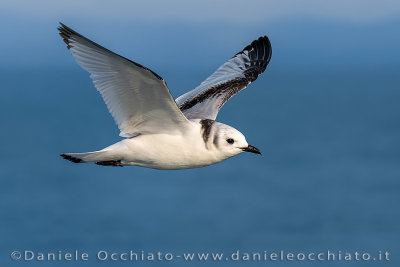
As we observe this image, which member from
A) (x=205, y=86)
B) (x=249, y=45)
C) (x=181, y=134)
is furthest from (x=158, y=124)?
(x=249, y=45)

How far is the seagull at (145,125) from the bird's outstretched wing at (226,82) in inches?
56.2

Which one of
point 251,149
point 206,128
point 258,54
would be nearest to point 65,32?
point 206,128

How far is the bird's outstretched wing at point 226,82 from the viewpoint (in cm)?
1434

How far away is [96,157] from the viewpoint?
493 inches

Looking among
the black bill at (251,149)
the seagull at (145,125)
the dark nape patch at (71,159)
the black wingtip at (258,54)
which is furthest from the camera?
the black wingtip at (258,54)

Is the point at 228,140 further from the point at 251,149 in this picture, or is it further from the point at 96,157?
the point at 96,157

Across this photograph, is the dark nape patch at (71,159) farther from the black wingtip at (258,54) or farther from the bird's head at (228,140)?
the black wingtip at (258,54)

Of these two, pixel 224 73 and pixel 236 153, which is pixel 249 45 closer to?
pixel 224 73

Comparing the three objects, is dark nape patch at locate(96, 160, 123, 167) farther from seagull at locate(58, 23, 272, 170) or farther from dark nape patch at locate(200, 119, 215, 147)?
dark nape patch at locate(200, 119, 215, 147)

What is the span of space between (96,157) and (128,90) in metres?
1.39

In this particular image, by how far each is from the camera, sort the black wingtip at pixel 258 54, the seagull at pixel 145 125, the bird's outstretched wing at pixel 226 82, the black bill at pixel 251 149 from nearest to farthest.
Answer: the seagull at pixel 145 125
the black bill at pixel 251 149
the bird's outstretched wing at pixel 226 82
the black wingtip at pixel 258 54

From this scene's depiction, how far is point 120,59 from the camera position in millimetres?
11172

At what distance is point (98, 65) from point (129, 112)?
3.43ft

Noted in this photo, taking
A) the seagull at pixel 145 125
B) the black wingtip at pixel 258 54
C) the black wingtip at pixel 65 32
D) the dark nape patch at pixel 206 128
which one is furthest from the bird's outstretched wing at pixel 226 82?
the black wingtip at pixel 65 32
